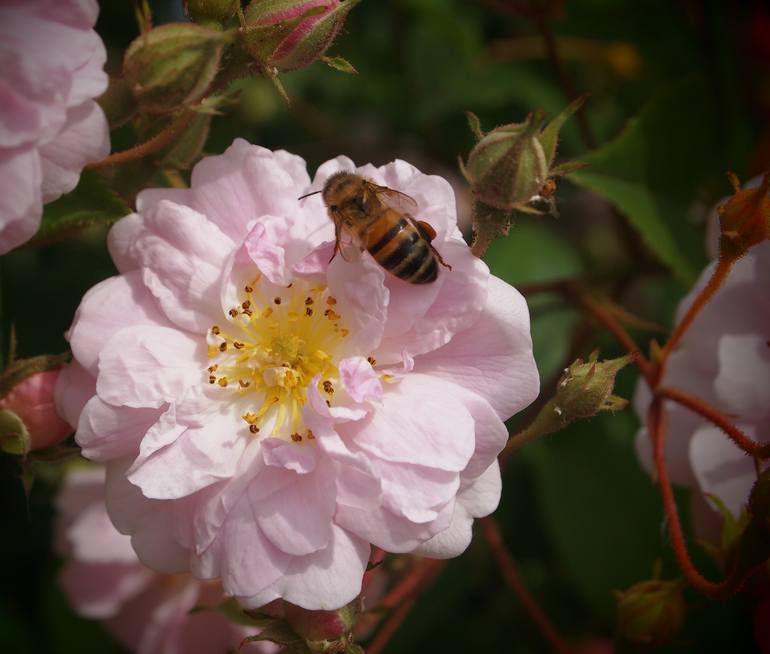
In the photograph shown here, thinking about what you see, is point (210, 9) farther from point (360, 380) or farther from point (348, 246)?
point (360, 380)

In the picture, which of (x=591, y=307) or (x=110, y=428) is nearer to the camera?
(x=110, y=428)

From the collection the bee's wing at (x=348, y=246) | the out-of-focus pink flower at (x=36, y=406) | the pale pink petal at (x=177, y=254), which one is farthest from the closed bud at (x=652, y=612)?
the out-of-focus pink flower at (x=36, y=406)

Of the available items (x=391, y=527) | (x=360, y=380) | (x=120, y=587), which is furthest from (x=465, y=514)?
(x=120, y=587)

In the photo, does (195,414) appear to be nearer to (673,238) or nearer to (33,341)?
(33,341)

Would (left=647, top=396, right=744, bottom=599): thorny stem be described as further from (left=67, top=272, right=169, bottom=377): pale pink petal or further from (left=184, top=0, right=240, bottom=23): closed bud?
(left=184, top=0, right=240, bottom=23): closed bud

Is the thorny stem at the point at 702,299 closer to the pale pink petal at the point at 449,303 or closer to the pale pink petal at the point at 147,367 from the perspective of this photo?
the pale pink petal at the point at 449,303

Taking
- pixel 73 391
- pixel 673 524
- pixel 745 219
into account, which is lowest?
pixel 673 524

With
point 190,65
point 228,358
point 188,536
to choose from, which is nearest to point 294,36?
point 190,65
